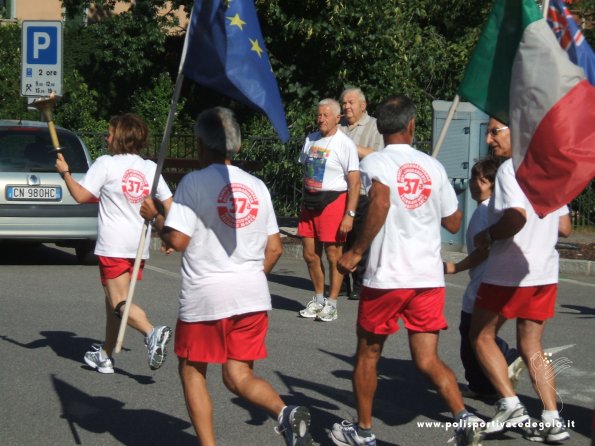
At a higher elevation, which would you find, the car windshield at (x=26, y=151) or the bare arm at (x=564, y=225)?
the bare arm at (x=564, y=225)

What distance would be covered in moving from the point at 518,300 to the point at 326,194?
166 inches

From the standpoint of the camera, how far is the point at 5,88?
25.7 m

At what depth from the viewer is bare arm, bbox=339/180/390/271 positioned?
19.5 ft

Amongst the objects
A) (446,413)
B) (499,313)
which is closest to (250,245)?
(499,313)

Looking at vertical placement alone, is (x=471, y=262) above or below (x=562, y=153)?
below

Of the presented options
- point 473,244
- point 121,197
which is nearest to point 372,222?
point 473,244

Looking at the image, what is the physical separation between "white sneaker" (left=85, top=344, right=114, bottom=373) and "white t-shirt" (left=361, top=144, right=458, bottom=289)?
2553 millimetres

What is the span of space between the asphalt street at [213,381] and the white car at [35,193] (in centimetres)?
175

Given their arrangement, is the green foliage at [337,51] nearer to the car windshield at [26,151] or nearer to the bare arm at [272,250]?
the car windshield at [26,151]

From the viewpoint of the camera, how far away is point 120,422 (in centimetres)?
677

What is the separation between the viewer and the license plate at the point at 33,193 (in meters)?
13.4

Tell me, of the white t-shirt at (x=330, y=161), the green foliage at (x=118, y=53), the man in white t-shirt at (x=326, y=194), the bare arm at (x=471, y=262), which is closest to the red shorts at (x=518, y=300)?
the bare arm at (x=471, y=262)

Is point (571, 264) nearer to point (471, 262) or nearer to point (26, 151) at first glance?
point (26, 151)

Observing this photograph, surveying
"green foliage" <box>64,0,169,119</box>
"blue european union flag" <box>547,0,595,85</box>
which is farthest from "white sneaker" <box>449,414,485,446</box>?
"green foliage" <box>64,0,169,119</box>
